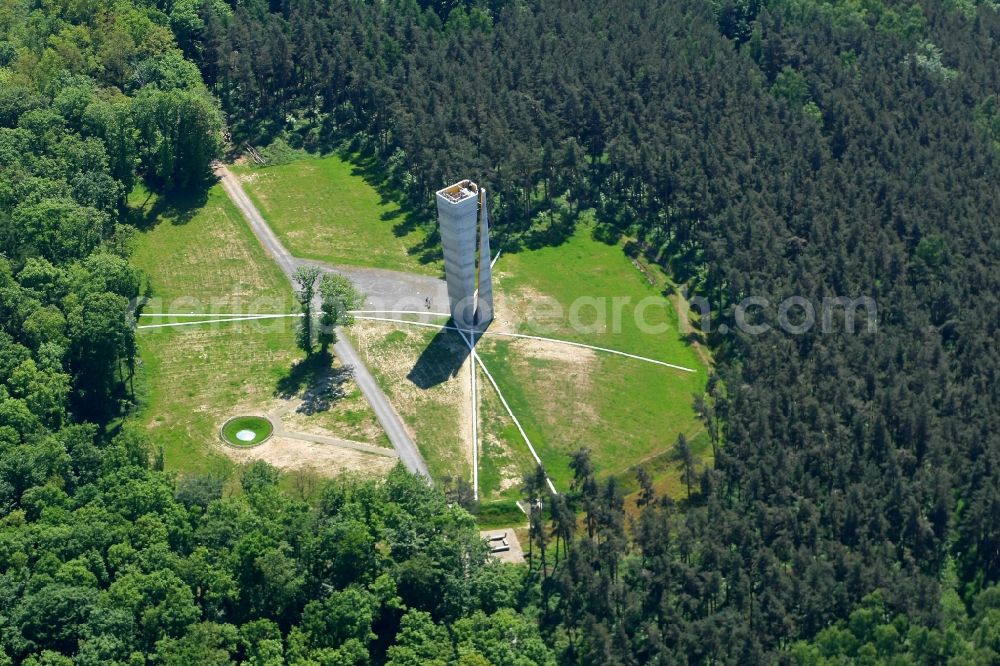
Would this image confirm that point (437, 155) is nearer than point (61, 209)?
No

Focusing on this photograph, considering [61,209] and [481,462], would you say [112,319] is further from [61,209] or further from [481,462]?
[481,462]

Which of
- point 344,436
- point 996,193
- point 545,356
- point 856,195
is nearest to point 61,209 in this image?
point 344,436

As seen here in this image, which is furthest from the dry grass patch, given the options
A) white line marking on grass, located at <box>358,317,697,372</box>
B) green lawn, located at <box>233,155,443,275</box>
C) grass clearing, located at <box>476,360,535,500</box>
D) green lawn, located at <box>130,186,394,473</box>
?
green lawn, located at <box>233,155,443,275</box>

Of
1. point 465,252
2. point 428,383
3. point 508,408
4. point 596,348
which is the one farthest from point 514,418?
point 465,252

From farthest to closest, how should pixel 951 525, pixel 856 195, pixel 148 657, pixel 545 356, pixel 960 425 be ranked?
pixel 856 195 → pixel 545 356 → pixel 960 425 → pixel 951 525 → pixel 148 657

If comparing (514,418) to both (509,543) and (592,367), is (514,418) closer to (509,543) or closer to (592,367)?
(592,367)

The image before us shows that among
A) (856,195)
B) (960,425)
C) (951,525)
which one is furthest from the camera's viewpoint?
(856,195)

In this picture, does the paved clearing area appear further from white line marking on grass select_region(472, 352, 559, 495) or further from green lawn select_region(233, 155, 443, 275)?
green lawn select_region(233, 155, 443, 275)

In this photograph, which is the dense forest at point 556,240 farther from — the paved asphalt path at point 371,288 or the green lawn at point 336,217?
the paved asphalt path at point 371,288
